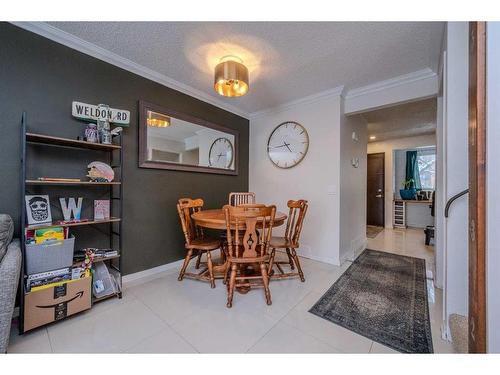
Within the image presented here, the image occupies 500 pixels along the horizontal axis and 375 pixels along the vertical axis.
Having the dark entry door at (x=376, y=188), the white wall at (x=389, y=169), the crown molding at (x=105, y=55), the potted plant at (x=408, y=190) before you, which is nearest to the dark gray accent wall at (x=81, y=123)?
the crown molding at (x=105, y=55)

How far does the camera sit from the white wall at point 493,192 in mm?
661

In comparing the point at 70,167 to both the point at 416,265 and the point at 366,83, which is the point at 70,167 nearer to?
the point at 366,83

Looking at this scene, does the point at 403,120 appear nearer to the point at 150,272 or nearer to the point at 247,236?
the point at 247,236

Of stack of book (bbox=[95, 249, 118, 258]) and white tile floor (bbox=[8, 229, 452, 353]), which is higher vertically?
stack of book (bbox=[95, 249, 118, 258])

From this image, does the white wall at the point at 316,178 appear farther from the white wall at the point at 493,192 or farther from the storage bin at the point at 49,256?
the storage bin at the point at 49,256

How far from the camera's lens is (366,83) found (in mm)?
2592

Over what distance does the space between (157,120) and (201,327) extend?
7.13ft

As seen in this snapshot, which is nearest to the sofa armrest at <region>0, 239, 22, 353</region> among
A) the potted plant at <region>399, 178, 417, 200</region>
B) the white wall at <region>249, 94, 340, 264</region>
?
the white wall at <region>249, 94, 340, 264</region>

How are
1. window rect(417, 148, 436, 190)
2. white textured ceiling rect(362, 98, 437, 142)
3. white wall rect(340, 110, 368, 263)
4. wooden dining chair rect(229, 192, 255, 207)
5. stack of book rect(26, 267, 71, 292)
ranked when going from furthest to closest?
window rect(417, 148, 436, 190) < white textured ceiling rect(362, 98, 437, 142) < wooden dining chair rect(229, 192, 255, 207) < white wall rect(340, 110, 368, 263) < stack of book rect(26, 267, 71, 292)

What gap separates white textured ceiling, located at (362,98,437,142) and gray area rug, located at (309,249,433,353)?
2406 millimetres

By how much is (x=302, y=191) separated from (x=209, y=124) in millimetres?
1711

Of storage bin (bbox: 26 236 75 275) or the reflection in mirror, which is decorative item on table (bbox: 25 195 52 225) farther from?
the reflection in mirror

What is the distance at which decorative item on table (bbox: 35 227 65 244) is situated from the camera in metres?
1.47

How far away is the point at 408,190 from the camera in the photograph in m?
5.22
